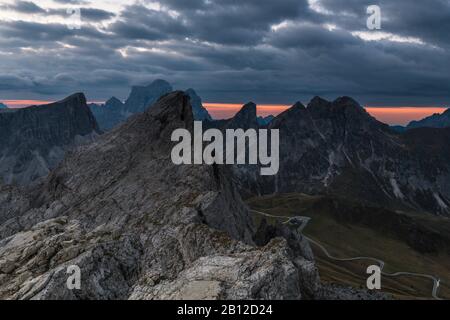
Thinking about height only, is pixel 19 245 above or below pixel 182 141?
below

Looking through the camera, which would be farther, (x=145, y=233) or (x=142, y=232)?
(x=142, y=232)

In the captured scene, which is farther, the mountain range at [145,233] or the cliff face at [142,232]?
the mountain range at [145,233]

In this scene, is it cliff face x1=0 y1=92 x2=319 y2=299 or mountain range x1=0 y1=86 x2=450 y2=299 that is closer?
cliff face x1=0 y1=92 x2=319 y2=299

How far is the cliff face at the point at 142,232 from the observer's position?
39562 mm

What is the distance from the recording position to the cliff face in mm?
39562

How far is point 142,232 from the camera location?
5919 cm

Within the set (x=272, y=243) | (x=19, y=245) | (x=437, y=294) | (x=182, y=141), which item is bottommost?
(x=437, y=294)

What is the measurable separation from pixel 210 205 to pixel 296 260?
2197 cm

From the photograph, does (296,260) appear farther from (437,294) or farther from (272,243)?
(437,294)
